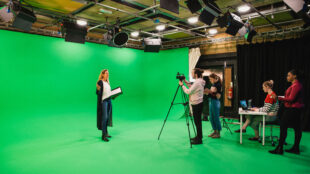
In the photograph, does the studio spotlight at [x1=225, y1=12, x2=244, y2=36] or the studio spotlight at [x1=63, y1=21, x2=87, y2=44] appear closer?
the studio spotlight at [x1=225, y1=12, x2=244, y2=36]

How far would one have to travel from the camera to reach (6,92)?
504 centimetres

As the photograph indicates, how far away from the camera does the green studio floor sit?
2.81m

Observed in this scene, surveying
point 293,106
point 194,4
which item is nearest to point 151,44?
point 194,4

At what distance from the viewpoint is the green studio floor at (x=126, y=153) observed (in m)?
2.81

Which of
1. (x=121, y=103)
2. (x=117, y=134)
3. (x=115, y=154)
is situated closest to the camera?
→ (x=115, y=154)

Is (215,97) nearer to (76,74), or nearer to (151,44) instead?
(151,44)

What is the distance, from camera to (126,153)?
11.4 feet

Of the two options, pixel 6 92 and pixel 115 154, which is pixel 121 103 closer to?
pixel 6 92

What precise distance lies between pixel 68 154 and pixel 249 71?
5.62 meters

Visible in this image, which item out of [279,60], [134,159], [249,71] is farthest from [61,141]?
[279,60]

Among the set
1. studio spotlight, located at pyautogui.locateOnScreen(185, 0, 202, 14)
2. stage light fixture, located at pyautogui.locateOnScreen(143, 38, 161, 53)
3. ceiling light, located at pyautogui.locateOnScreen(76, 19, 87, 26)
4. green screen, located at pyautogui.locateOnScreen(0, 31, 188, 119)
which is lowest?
green screen, located at pyautogui.locateOnScreen(0, 31, 188, 119)

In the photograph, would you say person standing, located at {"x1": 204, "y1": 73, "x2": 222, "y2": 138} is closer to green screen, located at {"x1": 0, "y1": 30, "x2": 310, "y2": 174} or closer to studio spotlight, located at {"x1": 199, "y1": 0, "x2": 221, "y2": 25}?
green screen, located at {"x1": 0, "y1": 30, "x2": 310, "y2": 174}

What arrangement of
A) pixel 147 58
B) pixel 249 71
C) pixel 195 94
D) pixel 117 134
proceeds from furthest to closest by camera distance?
pixel 147 58 < pixel 249 71 < pixel 117 134 < pixel 195 94

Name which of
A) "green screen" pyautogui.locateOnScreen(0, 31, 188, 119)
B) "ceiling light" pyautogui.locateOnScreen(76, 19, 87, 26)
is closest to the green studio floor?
"green screen" pyautogui.locateOnScreen(0, 31, 188, 119)
